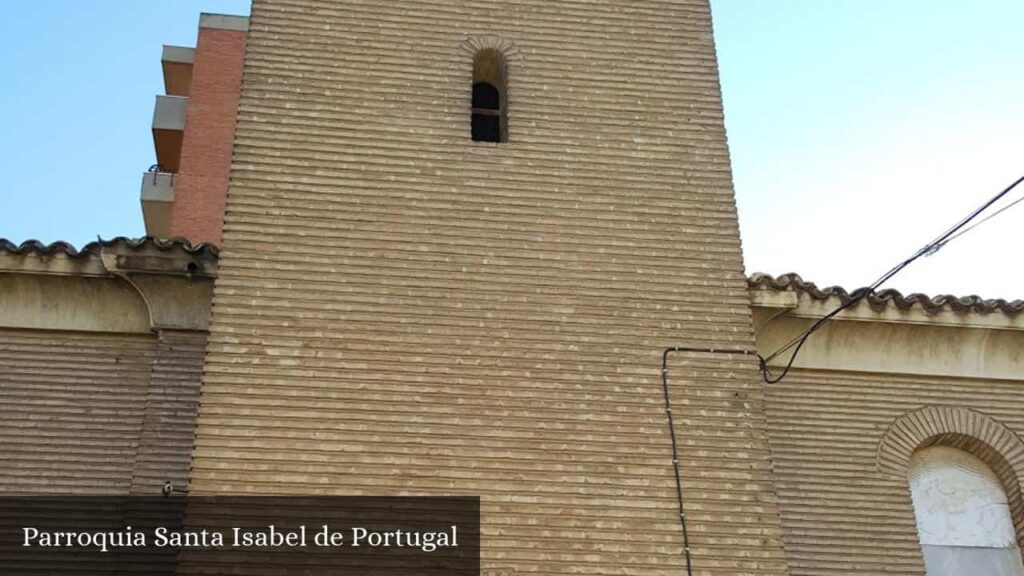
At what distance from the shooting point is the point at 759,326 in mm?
10266

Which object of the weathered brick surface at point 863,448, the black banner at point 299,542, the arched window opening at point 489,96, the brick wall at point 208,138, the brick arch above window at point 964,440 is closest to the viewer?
the black banner at point 299,542

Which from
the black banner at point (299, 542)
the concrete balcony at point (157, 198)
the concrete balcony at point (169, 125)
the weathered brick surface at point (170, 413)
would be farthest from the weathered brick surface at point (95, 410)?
the concrete balcony at point (169, 125)

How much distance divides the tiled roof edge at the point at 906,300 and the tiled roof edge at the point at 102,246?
4531 millimetres

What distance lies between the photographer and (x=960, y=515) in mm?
10008

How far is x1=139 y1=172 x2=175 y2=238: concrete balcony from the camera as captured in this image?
1873 centimetres

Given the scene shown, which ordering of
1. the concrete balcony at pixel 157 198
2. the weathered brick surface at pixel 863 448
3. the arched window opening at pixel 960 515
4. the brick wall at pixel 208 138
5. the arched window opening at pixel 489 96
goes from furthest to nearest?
the concrete balcony at pixel 157 198 < the brick wall at pixel 208 138 < the arched window opening at pixel 489 96 < the arched window opening at pixel 960 515 < the weathered brick surface at pixel 863 448

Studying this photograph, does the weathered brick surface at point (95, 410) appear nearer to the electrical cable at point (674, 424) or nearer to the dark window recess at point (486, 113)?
the dark window recess at point (486, 113)

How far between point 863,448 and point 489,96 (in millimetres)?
4486

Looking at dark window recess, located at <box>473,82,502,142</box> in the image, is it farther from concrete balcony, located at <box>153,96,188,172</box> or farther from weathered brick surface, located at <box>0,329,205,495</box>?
concrete balcony, located at <box>153,96,188,172</box>

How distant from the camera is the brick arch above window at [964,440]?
32.7 ft

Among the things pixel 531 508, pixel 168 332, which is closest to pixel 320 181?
Answer: pixel 168 332

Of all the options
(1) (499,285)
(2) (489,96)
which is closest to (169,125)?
(2) (489,96)

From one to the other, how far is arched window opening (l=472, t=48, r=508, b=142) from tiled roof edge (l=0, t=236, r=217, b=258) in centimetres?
265

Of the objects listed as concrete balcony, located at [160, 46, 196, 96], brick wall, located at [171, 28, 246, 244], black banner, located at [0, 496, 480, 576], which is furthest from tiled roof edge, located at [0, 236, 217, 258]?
concrete balcony, located at [160, 46, 196, 96]
